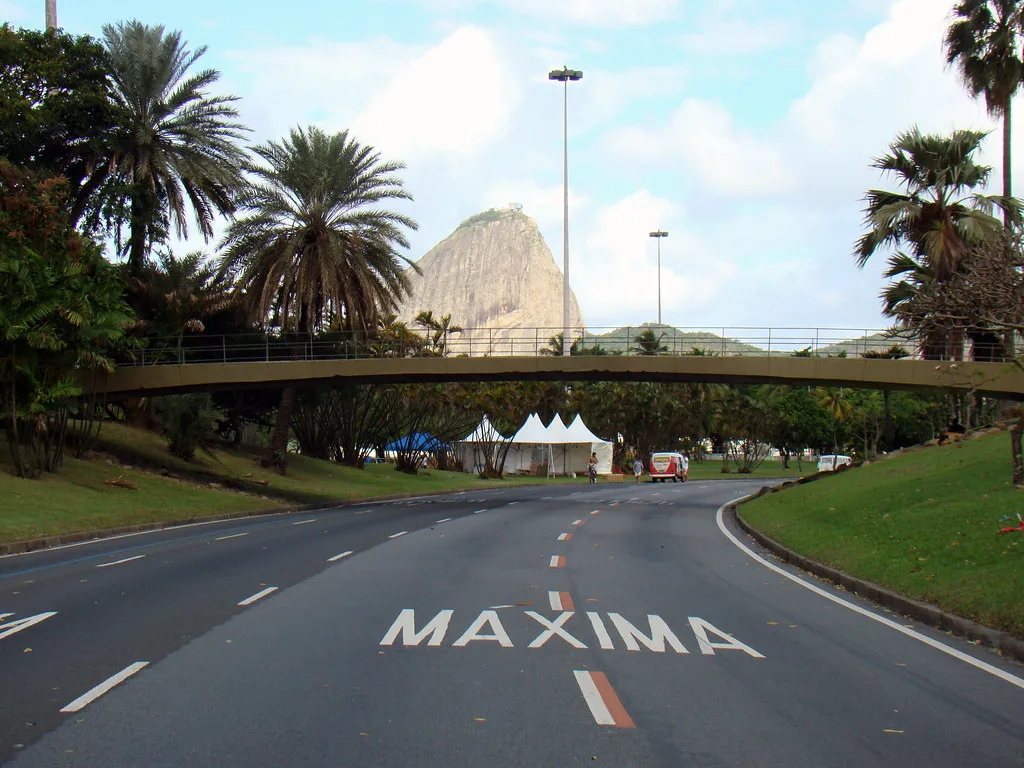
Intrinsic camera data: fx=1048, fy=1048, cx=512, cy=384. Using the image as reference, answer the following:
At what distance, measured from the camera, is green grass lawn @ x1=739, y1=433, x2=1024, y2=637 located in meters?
12.1

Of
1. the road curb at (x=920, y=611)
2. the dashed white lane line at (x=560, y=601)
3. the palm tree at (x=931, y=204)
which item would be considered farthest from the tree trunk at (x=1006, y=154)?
the dashed white lane line at (x=560, y=601)

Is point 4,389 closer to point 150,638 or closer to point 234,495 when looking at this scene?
point 234,495

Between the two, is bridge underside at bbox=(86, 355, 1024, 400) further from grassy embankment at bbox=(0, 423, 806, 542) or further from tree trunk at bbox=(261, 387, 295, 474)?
tree trunk at bbox=(261, 387, 295, 474)

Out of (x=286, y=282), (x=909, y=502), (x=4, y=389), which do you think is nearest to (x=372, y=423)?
(x=286, y=282)

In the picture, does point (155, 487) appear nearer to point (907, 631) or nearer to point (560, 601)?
point (560, 601)

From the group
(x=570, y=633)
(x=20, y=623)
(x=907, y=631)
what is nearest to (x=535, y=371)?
(x=907, y=631)

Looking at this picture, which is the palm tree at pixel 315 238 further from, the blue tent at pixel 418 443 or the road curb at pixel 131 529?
the blue tent at pixel 418 443

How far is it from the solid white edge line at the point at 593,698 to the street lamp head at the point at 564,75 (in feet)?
171

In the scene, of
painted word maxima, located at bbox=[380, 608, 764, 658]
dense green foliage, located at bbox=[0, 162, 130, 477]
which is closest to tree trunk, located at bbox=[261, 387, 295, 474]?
dense green foliage, located at bbox=[0, 162, 130, 477]

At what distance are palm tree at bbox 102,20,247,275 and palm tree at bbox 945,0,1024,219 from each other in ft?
81.0

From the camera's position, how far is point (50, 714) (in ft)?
22.7

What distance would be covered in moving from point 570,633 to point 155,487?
2449cm

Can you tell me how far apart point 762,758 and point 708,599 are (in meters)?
7.25

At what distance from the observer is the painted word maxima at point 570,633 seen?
9875 mm
